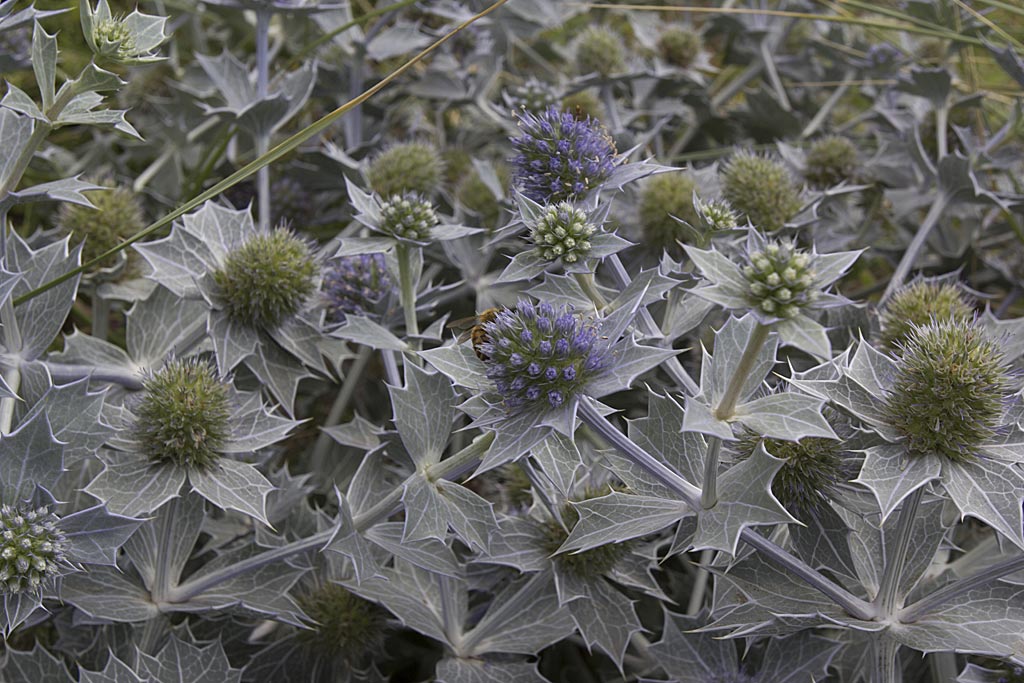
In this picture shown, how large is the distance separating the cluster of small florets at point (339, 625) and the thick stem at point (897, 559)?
0.85 metres

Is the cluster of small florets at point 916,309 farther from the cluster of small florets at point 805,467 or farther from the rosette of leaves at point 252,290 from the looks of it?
the rosette of leaves at point 252,290

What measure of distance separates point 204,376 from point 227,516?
43cm

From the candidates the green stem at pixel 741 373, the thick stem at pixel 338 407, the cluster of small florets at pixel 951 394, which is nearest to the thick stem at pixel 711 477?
the green stem at pixel 741 373

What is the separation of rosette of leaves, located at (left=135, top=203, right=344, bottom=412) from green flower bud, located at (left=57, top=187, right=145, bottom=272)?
29 cm

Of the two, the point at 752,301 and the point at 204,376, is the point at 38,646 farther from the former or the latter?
the point at 752,301

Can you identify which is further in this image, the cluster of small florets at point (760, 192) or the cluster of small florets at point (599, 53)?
the cluster of small florets at point (599, 53)

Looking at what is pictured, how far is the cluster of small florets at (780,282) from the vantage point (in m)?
1.03

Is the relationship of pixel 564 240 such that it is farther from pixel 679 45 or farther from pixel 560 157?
pixel 679 45

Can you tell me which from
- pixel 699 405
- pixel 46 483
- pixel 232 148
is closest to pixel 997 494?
pixel 699 405

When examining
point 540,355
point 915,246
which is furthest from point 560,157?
point 915,246

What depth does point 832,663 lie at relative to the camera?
4.88 ft

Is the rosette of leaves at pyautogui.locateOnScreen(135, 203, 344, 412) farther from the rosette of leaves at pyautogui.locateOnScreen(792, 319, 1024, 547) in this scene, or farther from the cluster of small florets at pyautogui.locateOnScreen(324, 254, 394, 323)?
the rosette of leaves at pyautogui.locateOnScreen(792, 319, 1024, 547)

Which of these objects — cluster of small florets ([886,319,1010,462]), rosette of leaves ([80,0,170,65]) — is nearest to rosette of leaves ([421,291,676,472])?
cluster of small florets ([886,319,1010,462])

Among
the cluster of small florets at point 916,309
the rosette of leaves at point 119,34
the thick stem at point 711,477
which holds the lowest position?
the thick stem at point 711,477
